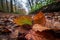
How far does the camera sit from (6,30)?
6.46 ft

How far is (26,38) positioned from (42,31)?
0.40 feet

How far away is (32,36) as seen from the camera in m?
1.18

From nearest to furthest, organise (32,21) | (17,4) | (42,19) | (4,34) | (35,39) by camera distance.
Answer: (35,39)
(42,19)
(32,21)
(4,34)
(17,4)

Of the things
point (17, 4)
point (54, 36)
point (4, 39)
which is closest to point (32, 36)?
point (54, 36)

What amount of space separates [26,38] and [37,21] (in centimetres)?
30

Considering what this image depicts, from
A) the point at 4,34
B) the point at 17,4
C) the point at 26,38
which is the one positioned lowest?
the point at 17,4

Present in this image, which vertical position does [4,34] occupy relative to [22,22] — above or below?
below

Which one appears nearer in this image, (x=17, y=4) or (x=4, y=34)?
(x=4, y=34)

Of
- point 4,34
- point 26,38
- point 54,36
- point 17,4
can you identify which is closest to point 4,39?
point 4,34

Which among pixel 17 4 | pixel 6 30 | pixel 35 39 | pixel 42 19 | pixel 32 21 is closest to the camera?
pixel 35 39

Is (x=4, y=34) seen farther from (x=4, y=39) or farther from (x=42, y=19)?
(x=42, y=19)

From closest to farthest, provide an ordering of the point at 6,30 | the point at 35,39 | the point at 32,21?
the point at 35,39 < the point at 32,21 < the point at 6,30

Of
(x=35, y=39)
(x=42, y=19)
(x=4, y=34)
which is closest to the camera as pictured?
(x=35, y=39)

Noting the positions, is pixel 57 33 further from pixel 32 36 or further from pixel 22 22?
pixel 22 22
